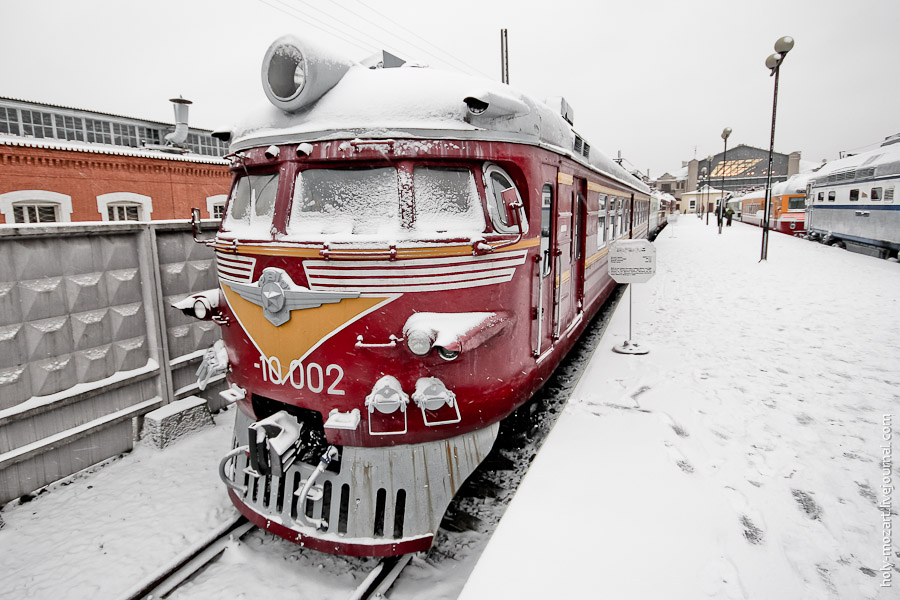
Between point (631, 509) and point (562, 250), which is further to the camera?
Answer: point (562, 250)

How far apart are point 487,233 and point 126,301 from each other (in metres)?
3.97

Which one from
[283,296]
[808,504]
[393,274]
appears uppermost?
[393,274]

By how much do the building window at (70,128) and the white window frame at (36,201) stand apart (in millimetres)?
4942

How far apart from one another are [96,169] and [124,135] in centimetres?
531

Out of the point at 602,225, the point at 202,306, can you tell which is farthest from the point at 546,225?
the point at 602,225

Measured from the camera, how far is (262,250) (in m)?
3.28

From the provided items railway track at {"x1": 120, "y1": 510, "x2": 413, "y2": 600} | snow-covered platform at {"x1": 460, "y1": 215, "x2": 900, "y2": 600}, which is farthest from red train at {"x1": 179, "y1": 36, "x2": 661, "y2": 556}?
snow-covered platform at {"x1": 460, "y1": 215, "x2": 900, "y2": 600}

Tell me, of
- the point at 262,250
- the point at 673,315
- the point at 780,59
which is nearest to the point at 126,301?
the point at 262,250

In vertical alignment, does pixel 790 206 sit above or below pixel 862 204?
above

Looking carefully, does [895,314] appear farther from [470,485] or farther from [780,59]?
[780,59]

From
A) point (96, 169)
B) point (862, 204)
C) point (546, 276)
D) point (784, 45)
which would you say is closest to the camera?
point (546, 276)

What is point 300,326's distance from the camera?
3.20m

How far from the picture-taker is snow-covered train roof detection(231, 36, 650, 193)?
3.12 metres

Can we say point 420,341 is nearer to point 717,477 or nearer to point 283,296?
point 283,296
